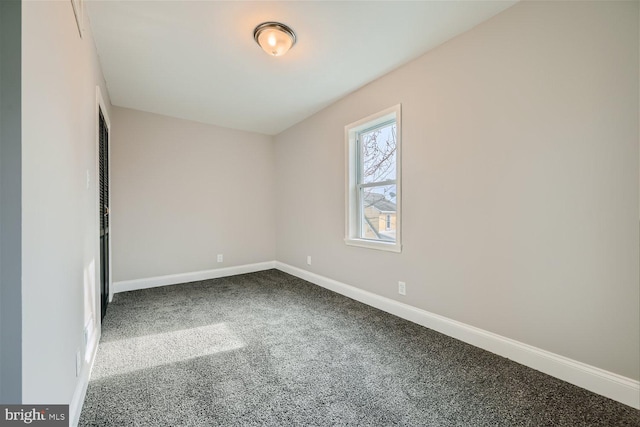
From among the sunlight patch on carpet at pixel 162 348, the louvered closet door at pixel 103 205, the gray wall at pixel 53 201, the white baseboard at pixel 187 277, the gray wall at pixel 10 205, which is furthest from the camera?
the white baseboard at pixel 187 277

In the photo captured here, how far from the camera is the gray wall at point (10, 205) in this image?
83 centimetres

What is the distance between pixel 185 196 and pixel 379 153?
286cm

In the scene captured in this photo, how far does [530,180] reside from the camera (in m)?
1.93

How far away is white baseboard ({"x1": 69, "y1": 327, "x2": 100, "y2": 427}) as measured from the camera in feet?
4.65

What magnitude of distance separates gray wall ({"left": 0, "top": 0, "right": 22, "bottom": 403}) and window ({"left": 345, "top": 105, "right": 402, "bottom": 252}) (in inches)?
102

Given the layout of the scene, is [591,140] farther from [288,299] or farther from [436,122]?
[288,299]

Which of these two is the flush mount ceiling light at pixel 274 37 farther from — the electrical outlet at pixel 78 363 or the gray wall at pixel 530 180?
the electrical outlet at pixel 78 363

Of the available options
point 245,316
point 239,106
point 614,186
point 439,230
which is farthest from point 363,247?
point 239,106

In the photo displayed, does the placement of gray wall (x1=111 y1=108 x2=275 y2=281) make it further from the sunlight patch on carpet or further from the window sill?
the window sill

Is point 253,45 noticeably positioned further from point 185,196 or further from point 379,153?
point 185,196

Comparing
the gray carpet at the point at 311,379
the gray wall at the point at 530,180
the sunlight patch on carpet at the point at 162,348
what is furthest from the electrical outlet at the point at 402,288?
the sunlight patch on carpet at the point at 162,348

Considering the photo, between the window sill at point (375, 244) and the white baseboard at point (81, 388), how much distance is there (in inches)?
98.1

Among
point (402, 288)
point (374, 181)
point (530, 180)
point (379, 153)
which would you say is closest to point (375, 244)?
point (402, 288)

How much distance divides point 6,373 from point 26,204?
505 mm
